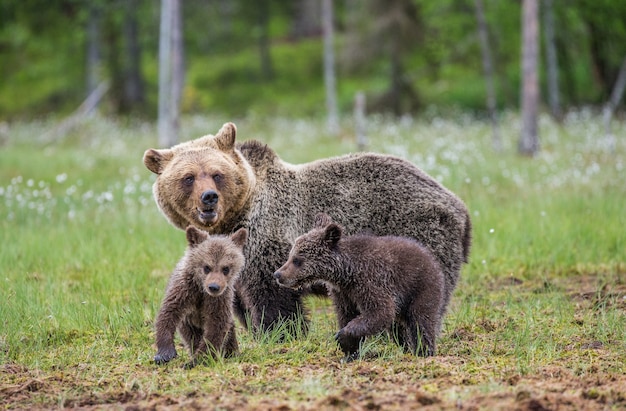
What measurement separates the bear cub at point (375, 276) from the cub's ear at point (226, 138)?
1.56 meters

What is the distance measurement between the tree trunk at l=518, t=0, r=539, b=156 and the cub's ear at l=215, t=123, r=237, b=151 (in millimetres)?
12343

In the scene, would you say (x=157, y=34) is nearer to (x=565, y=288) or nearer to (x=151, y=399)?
(x=565, y=288)

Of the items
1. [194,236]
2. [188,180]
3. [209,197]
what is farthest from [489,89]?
[194,236]

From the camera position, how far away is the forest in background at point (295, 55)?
2844 cm

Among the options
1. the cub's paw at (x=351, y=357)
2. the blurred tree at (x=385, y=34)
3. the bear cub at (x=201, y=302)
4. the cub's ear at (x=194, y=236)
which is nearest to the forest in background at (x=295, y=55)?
the blurred tree at (x=385, y=34)

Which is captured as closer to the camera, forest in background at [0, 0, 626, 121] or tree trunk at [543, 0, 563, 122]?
tree trunk at [543, 0, 563, 122]

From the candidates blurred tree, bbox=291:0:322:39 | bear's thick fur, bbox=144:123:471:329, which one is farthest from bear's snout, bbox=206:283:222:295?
blurred tree, bbox=291:0:322:39

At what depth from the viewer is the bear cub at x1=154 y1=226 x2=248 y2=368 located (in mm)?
5750

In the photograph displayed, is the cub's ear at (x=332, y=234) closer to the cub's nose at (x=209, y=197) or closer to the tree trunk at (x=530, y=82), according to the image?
the cub's nose at (x=209, y=197)

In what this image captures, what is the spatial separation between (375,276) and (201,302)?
1.28 m

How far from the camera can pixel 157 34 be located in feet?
104

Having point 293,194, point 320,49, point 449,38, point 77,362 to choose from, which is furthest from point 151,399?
point 320,49

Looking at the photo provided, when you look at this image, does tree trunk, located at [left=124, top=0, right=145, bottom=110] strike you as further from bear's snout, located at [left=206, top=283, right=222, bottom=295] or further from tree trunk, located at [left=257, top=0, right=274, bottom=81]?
bear's snout, located at [left=206, top=283, right=222, bottom=295]

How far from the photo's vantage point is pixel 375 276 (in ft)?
19.5
